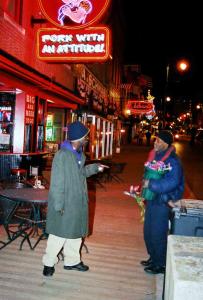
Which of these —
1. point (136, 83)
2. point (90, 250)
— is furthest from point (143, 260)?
point (136, 83)

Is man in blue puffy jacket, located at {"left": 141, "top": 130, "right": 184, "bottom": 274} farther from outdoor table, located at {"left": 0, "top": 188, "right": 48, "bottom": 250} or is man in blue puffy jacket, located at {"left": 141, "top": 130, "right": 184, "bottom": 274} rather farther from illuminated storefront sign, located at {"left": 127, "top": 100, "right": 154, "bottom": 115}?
illuminated storefront sign, located at {"left": 127, "top": 100, "right": 154, "bottom": 115}

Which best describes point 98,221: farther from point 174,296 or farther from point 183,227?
point 174,296

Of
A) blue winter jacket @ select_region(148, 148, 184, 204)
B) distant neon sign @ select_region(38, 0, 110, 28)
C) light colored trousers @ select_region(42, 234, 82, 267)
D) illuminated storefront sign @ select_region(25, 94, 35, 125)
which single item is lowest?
light colored trousers @ select_region(42, 234, 82, 267)

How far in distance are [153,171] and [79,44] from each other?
612 centimetres

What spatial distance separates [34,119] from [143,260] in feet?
23.2

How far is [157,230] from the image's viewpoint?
4871mm

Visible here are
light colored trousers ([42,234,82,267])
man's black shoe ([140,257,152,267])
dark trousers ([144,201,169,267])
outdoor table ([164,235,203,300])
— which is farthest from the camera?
man's black shoe ([140,257,152,267])

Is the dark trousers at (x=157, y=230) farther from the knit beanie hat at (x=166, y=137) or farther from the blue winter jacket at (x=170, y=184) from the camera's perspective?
the knit beanie hat at (x=166, y=137)

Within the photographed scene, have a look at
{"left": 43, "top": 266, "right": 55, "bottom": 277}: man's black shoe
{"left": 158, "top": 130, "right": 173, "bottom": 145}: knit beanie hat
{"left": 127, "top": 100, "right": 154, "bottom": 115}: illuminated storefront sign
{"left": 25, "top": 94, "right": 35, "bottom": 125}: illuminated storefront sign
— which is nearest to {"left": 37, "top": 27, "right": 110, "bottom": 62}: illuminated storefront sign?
{"left": 25, "top": 94, "right": 35, "bottom": 125}: illuminated storefront sign

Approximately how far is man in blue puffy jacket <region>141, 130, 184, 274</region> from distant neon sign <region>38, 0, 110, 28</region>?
6005 mm

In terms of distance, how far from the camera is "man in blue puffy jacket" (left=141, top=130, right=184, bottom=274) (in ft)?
15.5

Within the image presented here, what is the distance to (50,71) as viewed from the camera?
13117mm

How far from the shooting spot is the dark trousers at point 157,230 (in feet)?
16.0

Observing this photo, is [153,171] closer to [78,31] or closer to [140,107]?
[78,31]
